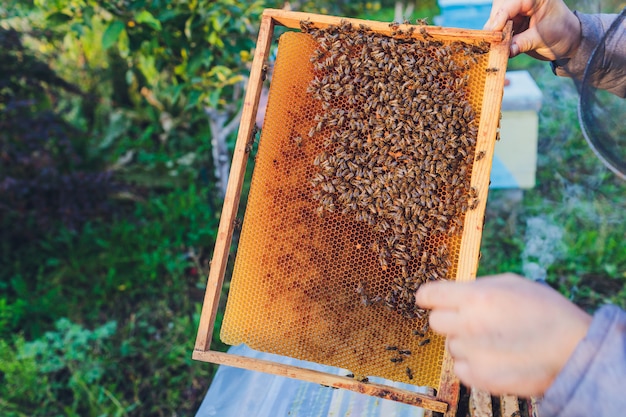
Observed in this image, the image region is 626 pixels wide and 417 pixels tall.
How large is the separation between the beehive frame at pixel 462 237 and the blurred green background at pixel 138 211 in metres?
1.31

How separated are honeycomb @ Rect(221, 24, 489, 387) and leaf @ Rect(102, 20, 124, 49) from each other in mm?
1928

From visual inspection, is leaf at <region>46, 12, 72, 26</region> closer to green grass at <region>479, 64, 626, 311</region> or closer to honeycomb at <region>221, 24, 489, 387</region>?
honeycomb at <region>221, 24, 489, 387</region>

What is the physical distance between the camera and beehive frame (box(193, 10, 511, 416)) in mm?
2469

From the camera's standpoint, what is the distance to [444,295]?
1757 millimetres

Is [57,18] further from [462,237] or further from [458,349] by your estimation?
[458,349]

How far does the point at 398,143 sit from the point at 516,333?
1.48 meters

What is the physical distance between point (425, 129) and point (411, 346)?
1346mm

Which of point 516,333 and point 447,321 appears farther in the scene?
point 447,321

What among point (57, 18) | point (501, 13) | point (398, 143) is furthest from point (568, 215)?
point (57, 18)

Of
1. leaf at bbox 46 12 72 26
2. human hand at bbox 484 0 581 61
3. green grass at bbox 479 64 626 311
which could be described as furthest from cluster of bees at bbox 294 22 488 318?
green grass at bbox 479 64 626 311

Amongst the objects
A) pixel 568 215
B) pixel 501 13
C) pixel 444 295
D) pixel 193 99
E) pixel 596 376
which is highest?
pixel 501 13

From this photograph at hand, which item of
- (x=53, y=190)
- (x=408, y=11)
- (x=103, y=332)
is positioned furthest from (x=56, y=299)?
(x=408, y=11)

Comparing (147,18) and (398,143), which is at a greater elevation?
(147,18)

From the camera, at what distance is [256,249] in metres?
2.90
